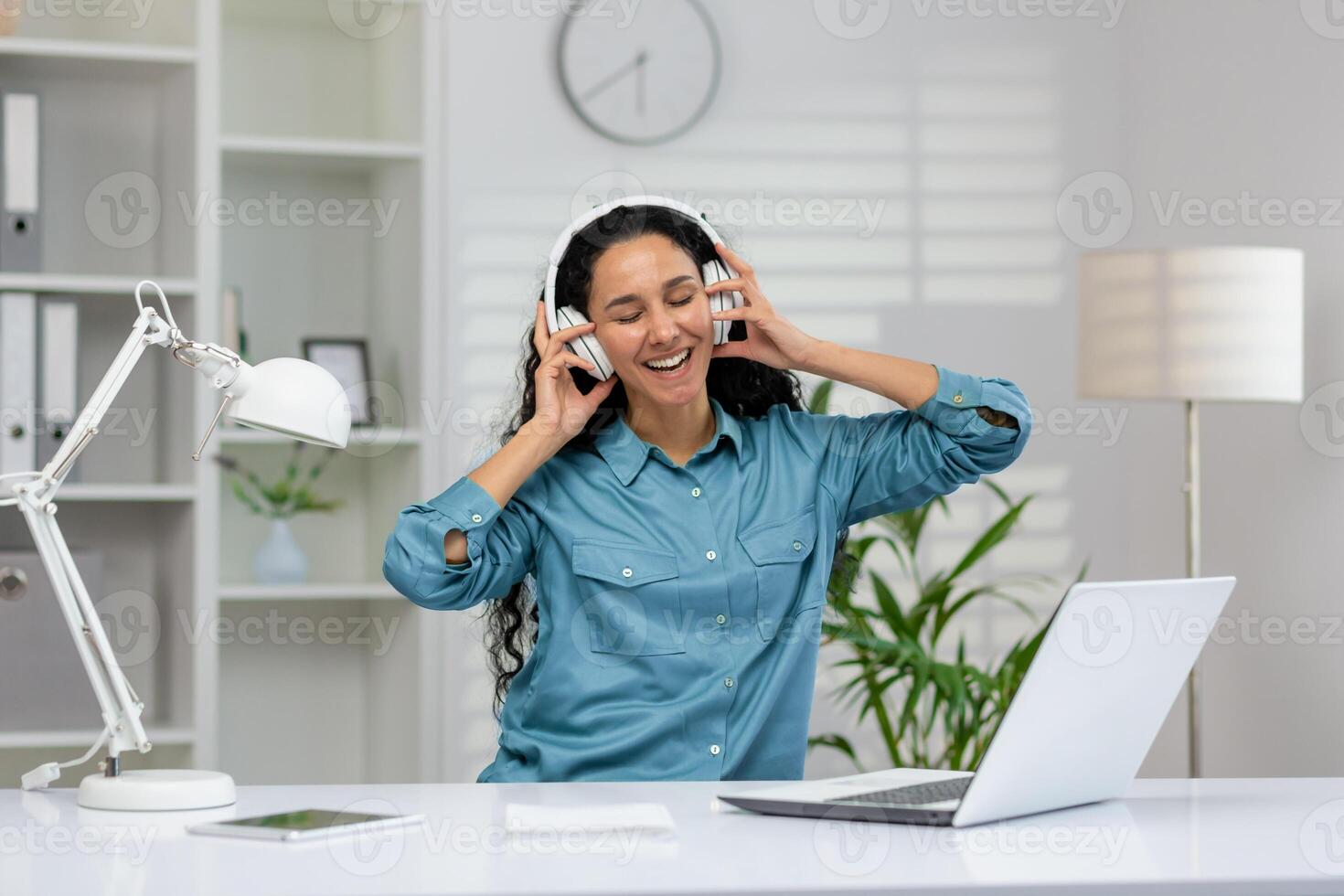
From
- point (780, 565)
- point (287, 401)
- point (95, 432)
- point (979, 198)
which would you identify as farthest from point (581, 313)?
point (979, 198)

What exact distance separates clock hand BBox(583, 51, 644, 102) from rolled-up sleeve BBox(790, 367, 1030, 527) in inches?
60.2

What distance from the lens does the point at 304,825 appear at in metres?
1.30

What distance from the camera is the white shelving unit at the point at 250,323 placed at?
2932 millimetres

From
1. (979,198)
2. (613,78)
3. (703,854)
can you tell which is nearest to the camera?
(703,854)

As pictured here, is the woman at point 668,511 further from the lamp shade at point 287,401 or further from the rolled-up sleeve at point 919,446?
the lamp shade at point 287,401

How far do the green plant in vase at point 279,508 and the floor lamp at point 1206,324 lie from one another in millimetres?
1660

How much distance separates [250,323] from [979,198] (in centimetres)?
175

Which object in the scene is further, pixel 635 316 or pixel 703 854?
pixel 635 316

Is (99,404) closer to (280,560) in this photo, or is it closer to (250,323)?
(280,560)

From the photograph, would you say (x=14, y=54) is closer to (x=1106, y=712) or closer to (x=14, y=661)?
(x=14, y=661)

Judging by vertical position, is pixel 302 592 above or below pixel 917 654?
above

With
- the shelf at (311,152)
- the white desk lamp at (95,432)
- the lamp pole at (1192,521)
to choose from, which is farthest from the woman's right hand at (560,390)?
the lamp pole at (1192,521)

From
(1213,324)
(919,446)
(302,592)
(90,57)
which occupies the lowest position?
(302,592)

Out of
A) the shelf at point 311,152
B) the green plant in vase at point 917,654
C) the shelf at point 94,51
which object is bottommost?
the green plant in vase at point 917,654
